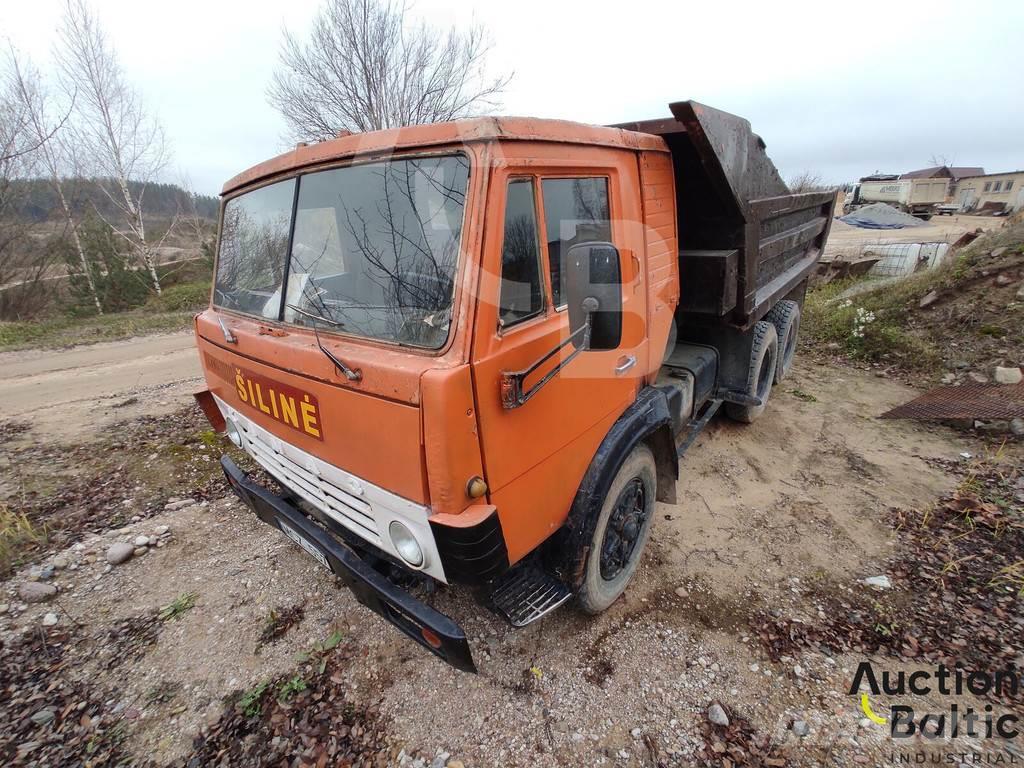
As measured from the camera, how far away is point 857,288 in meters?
7.94

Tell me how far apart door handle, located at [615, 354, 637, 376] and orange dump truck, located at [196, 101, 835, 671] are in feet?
0.03

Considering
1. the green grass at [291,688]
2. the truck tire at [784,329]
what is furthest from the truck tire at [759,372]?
the green grass at [291,688]

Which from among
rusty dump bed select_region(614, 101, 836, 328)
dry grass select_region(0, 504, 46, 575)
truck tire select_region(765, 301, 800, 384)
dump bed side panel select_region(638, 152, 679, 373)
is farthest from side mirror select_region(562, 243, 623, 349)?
dry grass select_region(0, 504, 46, 575)

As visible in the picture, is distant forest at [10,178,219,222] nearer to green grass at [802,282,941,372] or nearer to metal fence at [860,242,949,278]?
green grass at [802,282,941,372]

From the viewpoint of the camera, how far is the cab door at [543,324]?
1553 millimetres

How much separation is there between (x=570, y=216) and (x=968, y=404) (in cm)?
476

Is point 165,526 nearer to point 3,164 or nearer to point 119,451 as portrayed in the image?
point 119,451

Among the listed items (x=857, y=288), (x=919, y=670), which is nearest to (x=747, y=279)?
(x=919, y=670)

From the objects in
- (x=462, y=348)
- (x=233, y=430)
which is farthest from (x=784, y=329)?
(x=233, y=430)

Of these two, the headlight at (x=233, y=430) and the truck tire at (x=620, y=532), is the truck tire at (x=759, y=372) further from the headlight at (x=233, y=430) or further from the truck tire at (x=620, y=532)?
the headlight at (x=233, y=430)

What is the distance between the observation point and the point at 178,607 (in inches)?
103

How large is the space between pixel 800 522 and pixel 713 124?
8.54ft

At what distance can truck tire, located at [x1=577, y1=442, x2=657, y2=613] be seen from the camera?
223 centimetres

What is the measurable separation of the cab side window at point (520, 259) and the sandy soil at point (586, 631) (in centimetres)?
174
